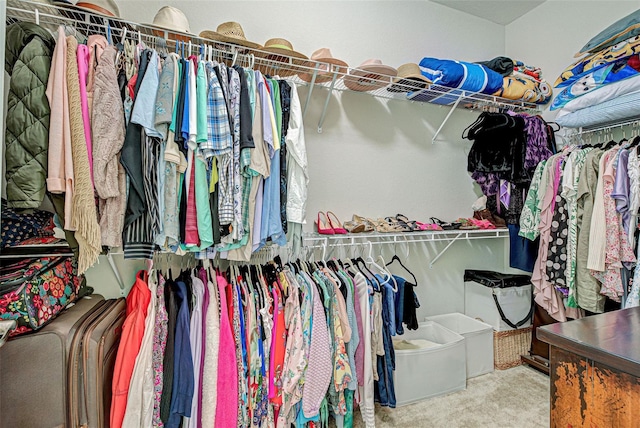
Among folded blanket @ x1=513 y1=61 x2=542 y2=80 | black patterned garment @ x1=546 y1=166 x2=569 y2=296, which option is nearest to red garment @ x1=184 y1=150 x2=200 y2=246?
black patterned garment @ x1=546 y1=166 x2=569 y2=296

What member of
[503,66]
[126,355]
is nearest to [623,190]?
[503,66]

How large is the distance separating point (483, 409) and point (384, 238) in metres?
1.13

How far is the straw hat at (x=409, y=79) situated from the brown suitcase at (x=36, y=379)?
203cm

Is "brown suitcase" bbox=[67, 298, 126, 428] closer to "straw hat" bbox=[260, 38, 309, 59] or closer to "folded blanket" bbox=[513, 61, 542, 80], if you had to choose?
"straw hat" bbox=[260, 38, 309, 59]

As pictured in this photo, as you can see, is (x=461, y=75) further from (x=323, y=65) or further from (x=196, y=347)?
(x=196, y=347)

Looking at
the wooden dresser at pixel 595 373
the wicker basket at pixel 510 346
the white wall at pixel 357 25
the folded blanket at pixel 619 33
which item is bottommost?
the wicker basket at pixel 510 346

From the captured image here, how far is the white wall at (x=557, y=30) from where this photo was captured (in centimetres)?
218

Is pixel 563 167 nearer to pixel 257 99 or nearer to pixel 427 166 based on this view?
pixel 427 166

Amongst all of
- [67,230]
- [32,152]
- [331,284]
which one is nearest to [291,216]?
[331,284]

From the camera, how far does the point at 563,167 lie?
1.99 m

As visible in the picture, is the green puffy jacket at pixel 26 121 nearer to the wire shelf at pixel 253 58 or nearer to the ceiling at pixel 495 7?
the wire shelf at pixel 253 58

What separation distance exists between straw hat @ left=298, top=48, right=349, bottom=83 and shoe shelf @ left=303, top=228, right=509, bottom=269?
36.1 inches

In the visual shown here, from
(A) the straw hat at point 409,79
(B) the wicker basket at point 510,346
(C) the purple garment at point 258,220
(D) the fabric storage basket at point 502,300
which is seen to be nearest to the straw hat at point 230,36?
(C) the purple garment at point 258,220

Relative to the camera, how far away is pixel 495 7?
256 centimetres
